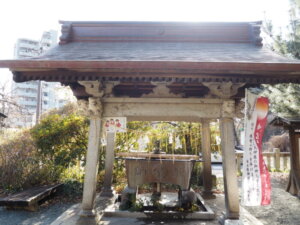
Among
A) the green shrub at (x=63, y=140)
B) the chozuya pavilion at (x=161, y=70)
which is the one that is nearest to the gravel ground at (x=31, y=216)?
the chozuya pavilion at (x=161, y=70)

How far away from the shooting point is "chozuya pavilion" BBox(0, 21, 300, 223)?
11.3 ft

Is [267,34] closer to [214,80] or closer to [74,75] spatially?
[214,80]

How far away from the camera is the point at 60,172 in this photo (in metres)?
7.94

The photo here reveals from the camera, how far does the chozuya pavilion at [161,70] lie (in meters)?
3.44

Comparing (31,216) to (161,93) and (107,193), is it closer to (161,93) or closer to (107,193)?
(107,193)

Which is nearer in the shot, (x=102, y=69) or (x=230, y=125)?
(x=102, y=69)

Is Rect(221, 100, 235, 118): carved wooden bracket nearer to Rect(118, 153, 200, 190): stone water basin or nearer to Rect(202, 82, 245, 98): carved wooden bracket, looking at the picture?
Rect(202, 82, 245, 98): carved wooden bracket

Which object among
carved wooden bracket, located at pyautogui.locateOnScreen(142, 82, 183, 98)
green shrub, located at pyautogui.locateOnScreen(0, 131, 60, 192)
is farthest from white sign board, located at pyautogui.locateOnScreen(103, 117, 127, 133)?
green shrub, located at pyautogui.locateOnScreen(0, 131, 60, 192)

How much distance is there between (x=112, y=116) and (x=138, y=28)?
2.69 metres

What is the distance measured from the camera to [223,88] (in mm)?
4277

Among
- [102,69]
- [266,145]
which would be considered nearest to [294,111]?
[102,69]

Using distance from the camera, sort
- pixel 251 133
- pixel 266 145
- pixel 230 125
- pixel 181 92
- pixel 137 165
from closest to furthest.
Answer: pixel 251 133 < pixel 230 125 < pixel 181 92 < pixel 137 165 < pixel 266 145

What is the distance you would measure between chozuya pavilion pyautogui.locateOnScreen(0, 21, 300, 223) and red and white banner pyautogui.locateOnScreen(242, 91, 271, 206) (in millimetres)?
380

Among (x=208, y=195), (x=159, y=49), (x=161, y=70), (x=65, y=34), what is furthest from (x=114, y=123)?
(x=208, y=195)
